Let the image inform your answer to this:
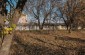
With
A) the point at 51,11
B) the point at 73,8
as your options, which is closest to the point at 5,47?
the point at 73,8

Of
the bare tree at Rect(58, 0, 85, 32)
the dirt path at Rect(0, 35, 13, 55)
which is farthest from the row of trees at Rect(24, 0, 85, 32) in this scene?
the dirt path at Rect(0, 35, 13, 55)

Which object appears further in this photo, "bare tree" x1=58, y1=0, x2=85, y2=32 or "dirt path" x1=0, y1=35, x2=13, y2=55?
"bare tree" x1=58, y1=0, x2=85, y2=32

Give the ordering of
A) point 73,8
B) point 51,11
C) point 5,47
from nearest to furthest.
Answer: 1. point 5,47
2. point 73,8
3. point 51,11

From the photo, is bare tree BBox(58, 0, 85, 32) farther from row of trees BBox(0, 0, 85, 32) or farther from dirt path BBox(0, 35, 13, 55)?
dirt path BBox(0, 35, 13, 55)

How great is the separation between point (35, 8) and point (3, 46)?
155 ft

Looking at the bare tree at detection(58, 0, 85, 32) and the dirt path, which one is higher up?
the dirt path

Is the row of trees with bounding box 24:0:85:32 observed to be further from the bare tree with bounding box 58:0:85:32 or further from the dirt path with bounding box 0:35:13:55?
the dirt path with bounding box 0:35:13:55

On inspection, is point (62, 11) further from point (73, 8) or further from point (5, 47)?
point (5, 47)

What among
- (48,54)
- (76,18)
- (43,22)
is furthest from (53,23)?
(48,54)

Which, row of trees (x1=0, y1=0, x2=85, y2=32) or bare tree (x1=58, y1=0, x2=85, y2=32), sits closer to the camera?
row of trees (x1=0, y1=0, x2=85, y2=32)

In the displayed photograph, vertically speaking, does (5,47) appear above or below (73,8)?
above

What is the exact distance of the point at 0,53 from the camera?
5867 mm

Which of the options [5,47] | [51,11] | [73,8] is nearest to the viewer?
[5,47]

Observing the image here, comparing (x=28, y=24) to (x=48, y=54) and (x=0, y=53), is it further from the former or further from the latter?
(x=0, y=53)
